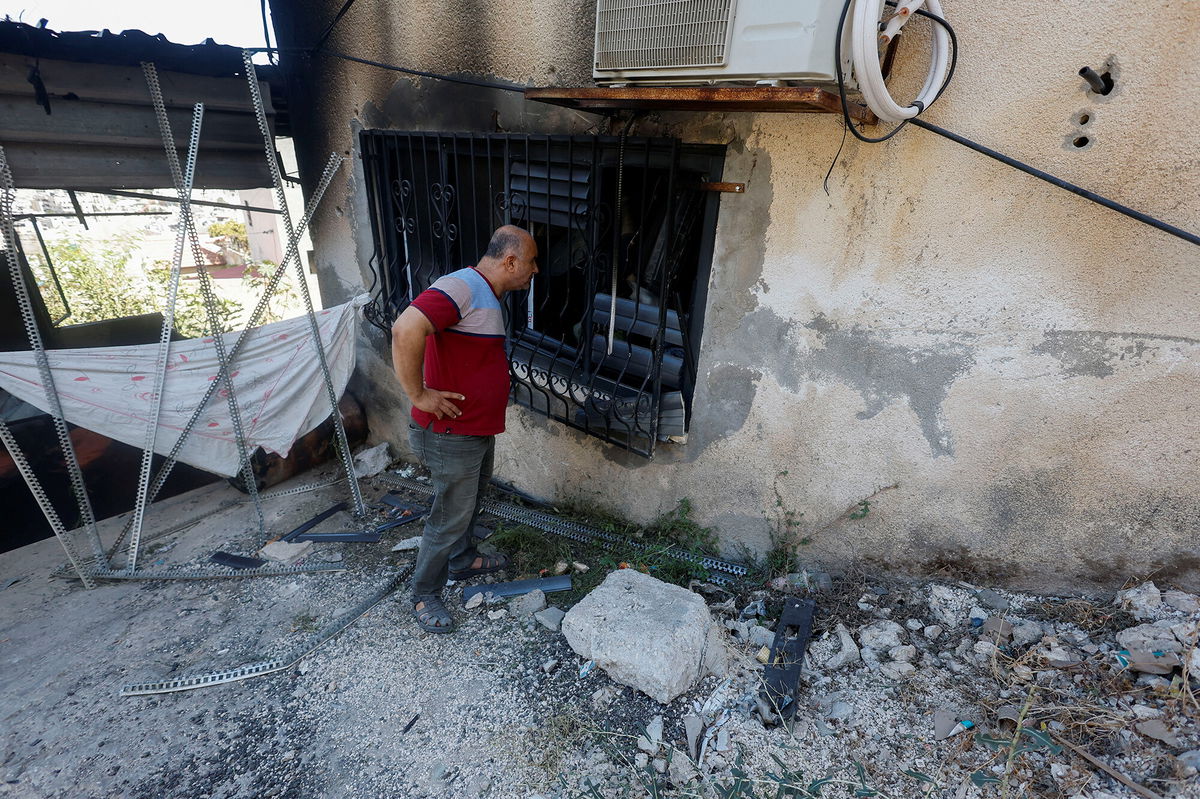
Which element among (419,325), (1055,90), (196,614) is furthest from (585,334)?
(196,614)

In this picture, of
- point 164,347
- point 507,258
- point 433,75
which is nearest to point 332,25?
point 433,75

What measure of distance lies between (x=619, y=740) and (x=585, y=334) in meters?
1.91

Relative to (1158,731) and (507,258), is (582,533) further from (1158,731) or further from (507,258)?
(1158,731)

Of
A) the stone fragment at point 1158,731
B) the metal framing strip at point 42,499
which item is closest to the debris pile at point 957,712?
the stone fragment at point 1158,731

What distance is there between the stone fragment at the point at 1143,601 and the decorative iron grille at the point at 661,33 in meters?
2.53

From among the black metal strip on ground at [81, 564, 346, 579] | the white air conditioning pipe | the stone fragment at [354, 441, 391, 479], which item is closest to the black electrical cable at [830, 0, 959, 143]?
the white air conditioning pipe

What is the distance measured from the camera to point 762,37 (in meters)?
1.86

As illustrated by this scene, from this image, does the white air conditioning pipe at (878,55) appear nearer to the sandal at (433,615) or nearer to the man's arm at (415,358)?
the man's arm at (415,358)

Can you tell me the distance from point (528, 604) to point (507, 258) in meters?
1.70

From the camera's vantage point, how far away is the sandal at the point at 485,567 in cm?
322

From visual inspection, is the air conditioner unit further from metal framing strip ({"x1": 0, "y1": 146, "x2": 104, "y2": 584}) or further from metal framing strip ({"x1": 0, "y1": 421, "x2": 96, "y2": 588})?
metal framing strip ({"x1": 0, "y1": 421, "x2": 96, "y2": 588})

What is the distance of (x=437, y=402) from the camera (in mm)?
2590

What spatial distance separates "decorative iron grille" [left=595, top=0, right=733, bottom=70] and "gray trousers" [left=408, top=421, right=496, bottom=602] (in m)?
1.71

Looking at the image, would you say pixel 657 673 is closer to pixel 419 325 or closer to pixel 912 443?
pixel 912 443
